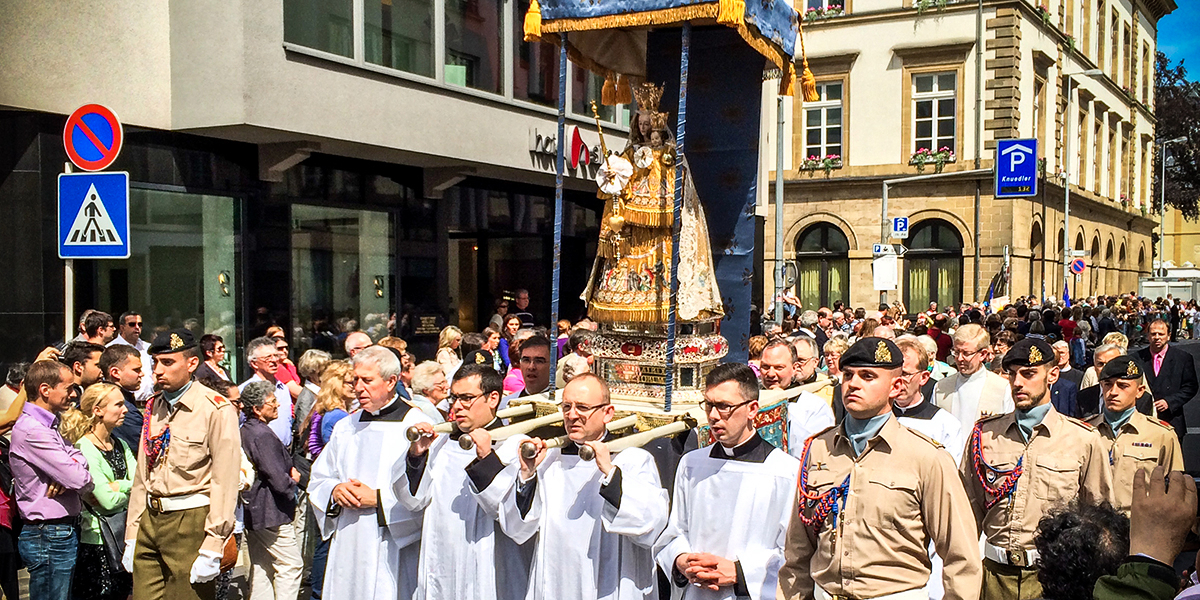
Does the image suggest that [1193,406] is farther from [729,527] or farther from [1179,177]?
[1179,177]

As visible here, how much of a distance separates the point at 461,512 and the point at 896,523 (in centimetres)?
282

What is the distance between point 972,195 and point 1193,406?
945 inches

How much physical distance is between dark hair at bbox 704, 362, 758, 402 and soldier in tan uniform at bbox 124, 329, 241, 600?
114 inches

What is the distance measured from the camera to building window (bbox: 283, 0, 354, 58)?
1244 cm

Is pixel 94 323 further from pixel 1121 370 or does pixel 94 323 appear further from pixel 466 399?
pixel 1121 370

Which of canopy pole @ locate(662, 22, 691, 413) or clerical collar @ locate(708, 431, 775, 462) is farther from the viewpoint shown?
canopy pole @ locate(662, 22, 691, 413)

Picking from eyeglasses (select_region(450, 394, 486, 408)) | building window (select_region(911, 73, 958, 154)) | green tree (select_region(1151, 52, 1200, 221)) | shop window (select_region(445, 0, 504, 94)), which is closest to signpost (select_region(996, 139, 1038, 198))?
building window (select_region(911, 73, 958, 154))

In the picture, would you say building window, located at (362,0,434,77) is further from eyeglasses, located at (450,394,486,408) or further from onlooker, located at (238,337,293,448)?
eyeglasses, located at (450,394,486,408)

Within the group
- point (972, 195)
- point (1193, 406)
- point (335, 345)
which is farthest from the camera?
point (972, 195)

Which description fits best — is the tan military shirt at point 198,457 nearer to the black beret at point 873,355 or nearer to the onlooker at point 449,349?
the onlooker at point 449,349

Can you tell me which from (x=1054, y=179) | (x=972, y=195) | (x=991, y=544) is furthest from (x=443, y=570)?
(x=1054, y=179)

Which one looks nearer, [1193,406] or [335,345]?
[1193,406]

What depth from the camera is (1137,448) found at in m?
5.68

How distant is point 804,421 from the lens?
6988 mm
